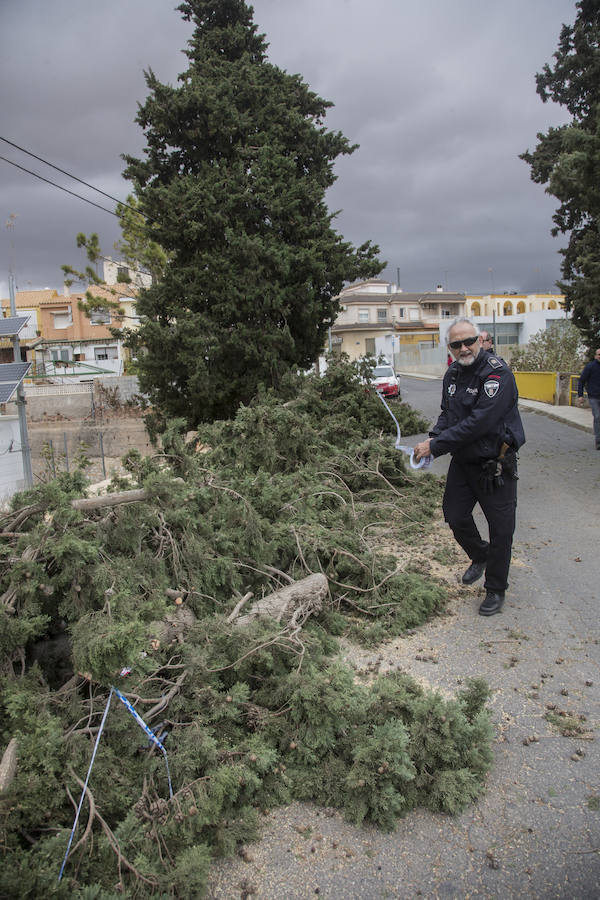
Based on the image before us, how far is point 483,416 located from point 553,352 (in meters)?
25.9

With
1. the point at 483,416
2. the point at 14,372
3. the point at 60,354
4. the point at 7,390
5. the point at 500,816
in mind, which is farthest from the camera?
the point at 60,354

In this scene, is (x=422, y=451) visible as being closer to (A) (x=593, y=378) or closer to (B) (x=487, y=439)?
(B) (x=487, y=439)

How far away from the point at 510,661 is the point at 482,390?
1.84 meters

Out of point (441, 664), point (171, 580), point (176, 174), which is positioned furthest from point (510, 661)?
point (176, 174)

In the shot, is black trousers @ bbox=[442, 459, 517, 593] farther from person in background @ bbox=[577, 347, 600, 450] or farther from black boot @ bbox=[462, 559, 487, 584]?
person in background @ bbox=[577, 347, 600, 450]

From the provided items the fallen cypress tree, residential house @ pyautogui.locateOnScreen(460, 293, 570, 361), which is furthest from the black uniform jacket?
residential house @ pyautogui.locateOnScreen(460, 293, 570, 361)

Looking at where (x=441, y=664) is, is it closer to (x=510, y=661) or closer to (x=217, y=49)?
(x=510, y=661)

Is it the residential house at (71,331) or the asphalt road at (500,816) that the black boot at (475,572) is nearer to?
the asphalt road at (500,816)

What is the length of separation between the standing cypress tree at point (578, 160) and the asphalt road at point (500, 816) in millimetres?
7390

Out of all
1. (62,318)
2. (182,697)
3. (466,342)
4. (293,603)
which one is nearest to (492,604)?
(293,603)

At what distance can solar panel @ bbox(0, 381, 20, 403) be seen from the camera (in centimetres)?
1392

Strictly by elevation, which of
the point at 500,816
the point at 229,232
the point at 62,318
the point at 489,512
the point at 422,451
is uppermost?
the point at 62,318

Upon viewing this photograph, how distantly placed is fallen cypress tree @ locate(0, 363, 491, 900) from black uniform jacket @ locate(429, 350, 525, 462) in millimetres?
1092

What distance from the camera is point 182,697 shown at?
2.95 meters
